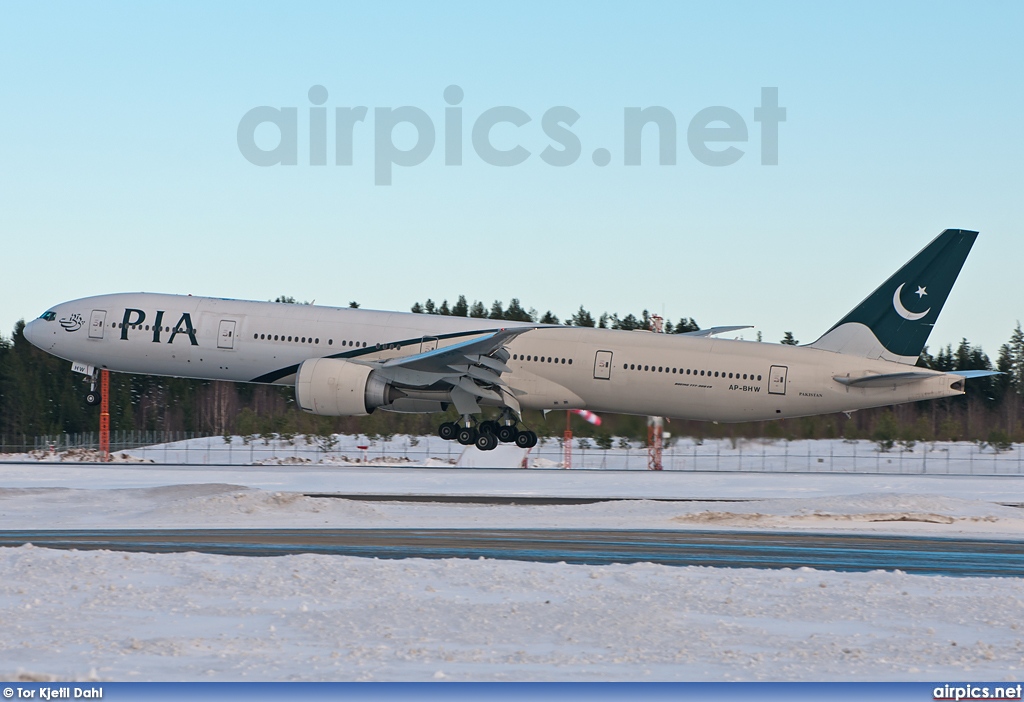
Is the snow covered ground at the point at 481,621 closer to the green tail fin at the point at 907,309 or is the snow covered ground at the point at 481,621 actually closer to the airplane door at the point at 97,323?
the airplane door at the point at 97,323

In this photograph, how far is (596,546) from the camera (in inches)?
867

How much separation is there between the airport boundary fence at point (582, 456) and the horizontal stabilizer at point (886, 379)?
11.7 m

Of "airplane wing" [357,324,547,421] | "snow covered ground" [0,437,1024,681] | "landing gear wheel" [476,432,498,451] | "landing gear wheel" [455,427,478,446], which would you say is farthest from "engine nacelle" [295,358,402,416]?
"snow covered ground" [0,437,1024,681]

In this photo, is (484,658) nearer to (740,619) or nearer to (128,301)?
(740,619)

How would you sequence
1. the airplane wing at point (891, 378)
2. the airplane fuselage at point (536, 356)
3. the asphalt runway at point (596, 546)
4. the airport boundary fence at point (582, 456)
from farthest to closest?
the airport boundary fence at point (582, 456) < the airplane fuselage at point (536, 356) < the airplane wing at point (891, 378) < the asphalt runway at point (596, 546)

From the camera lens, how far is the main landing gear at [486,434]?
3775 cm

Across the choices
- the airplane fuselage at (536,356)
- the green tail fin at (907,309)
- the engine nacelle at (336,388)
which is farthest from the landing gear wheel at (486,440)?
the green tail fin at (907,309)

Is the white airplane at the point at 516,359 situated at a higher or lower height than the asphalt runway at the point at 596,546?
higher

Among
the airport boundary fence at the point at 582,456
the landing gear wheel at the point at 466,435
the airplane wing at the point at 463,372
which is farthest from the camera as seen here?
the airport boundary fence at the point at 582,456

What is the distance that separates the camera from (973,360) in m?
101

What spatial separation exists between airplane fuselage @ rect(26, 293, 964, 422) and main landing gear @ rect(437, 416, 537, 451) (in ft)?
3.44

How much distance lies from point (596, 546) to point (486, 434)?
54.1 ft

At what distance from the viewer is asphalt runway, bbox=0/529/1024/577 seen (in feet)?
66.5

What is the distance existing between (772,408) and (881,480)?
1049 centimetres
